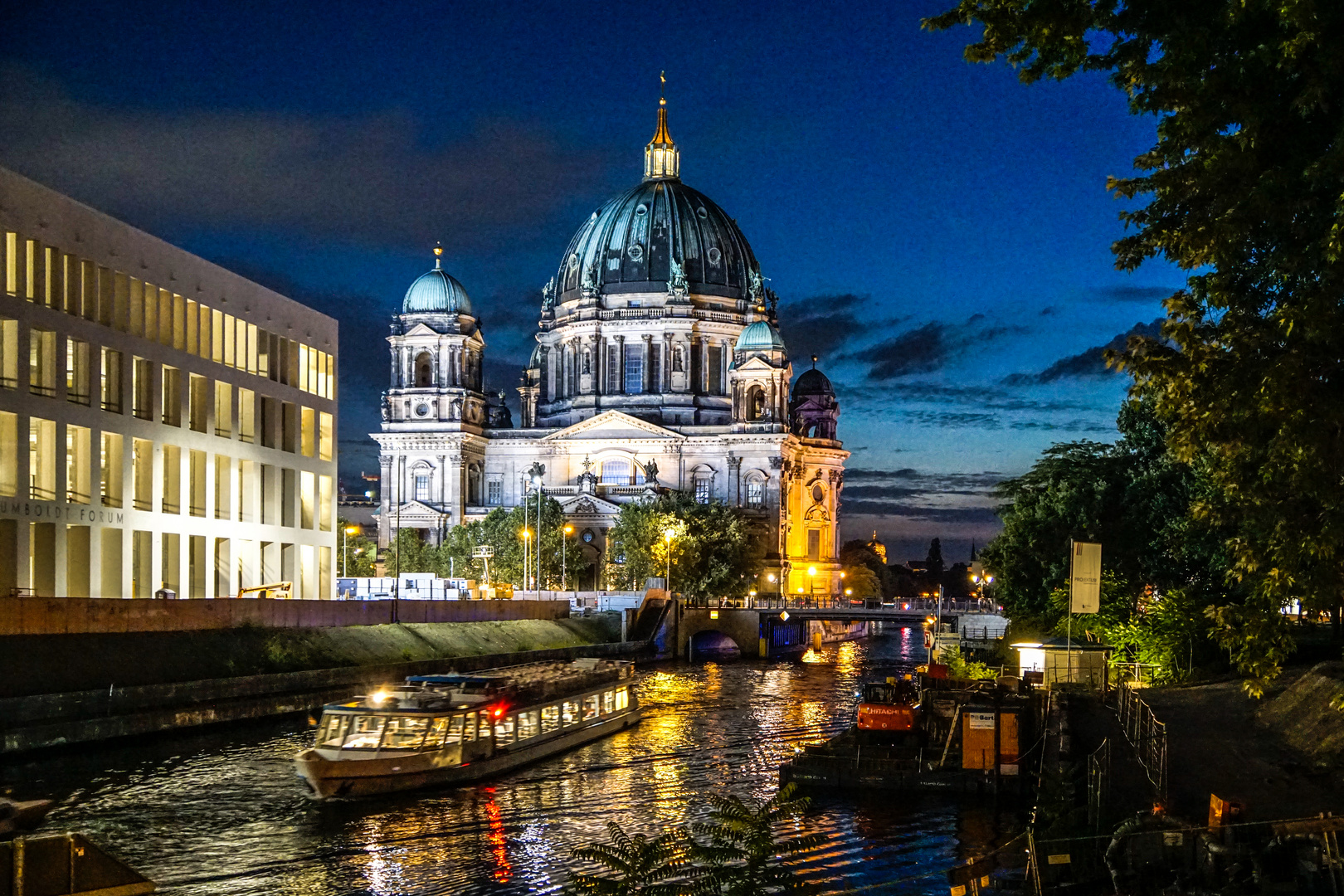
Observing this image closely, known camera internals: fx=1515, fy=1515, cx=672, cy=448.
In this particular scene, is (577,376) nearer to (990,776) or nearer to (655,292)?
(655,292)

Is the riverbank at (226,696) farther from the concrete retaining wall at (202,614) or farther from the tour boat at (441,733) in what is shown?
the tour boat at (441,733)

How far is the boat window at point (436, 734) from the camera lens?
39250mm

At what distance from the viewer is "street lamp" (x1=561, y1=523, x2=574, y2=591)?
118 metres

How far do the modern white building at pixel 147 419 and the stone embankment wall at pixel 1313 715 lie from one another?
39.6 meters

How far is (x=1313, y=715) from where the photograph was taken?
3475cm

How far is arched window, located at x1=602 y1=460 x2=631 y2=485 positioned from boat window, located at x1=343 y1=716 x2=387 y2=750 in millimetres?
101564

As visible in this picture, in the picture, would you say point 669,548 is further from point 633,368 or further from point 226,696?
point 226,696

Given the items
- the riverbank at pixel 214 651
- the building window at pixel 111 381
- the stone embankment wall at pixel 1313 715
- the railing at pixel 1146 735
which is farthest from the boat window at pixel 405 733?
the building window at pixel 111 381

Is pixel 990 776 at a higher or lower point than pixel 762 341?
lower

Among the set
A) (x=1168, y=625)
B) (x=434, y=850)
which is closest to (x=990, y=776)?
(x=434, y=850)

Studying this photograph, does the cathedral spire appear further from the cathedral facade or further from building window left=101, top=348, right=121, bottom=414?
building window left=101, top=348, right=121, bottom=414

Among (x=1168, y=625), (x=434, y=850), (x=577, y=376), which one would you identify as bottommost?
(x=434, y=850)

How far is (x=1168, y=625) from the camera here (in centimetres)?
5100

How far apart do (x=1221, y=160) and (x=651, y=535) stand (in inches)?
3907
